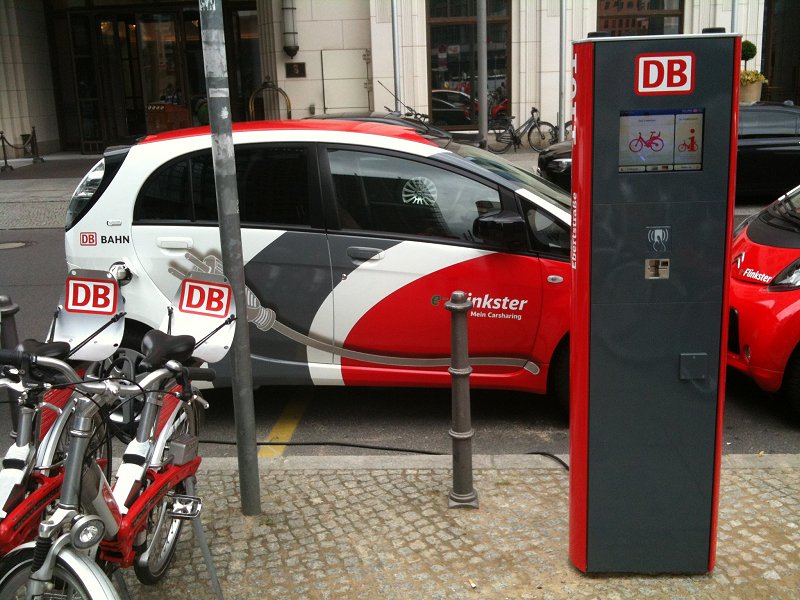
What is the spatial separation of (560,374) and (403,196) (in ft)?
4.54

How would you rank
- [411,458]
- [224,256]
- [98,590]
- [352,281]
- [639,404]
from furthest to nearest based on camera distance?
[352,281] → [411,458] → [224,256] → [639,404] → [98,590]

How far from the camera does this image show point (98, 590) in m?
2.54

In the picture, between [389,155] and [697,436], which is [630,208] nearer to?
[697,436]

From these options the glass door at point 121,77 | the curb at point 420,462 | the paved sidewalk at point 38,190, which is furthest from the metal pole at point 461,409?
the glass door at point 121,77

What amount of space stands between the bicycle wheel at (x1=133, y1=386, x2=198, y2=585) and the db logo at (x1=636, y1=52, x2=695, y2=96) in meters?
2.01

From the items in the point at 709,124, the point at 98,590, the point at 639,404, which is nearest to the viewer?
the point at 98,590

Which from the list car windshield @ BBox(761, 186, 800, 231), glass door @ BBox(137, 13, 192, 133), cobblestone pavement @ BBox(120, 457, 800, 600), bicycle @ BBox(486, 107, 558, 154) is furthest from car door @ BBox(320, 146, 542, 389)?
glass door @ BBox(137, 13, 192, 133)

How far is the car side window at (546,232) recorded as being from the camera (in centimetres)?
493

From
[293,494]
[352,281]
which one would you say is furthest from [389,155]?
[293,494]

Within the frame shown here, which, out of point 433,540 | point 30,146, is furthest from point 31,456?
point 30,146

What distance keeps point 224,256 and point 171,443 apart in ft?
2.86

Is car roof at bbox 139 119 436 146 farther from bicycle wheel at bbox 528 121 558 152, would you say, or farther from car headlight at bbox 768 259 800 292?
bicycle wheel at bbox 528 121 558 152

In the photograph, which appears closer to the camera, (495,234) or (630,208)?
(630,208)

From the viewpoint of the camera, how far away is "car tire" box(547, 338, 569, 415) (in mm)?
5016
